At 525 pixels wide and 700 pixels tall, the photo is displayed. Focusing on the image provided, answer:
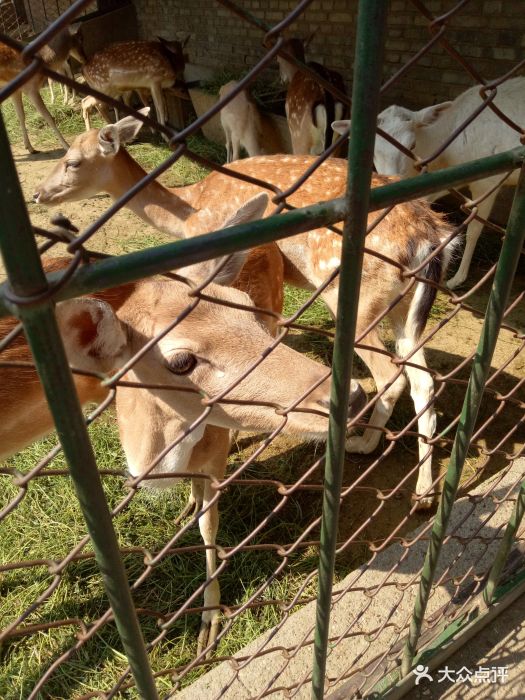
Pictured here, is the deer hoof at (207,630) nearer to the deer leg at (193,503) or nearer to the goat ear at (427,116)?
the deer leg at (193,503)

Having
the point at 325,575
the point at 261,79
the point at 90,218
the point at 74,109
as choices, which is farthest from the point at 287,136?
the point at 325,575

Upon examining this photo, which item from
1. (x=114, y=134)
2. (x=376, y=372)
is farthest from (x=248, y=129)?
(x=376, y=372)

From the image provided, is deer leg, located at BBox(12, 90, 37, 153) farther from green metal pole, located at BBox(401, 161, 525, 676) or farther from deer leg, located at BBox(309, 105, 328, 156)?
green metal pole, located at BBox(401, 161, 525, 676)

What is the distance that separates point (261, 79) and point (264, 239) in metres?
9.46

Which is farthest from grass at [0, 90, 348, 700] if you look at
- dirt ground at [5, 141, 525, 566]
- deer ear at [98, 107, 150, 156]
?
deer ear at [98, 107, 150, 156]

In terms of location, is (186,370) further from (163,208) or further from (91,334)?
(163,208)

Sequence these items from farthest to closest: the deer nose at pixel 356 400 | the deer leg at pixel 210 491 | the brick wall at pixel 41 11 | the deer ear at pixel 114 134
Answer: the brick wall at pixel 41 11 → the deer ear at pixel 114 134 → the deer leg at pixel 210 491 → the deer nose at pixel 356 400

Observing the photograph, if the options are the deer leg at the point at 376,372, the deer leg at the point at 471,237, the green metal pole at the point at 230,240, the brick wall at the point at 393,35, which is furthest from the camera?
the brick wall at the point at 393,35

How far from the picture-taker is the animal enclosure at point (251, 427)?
72cm

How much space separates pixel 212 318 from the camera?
1.74m

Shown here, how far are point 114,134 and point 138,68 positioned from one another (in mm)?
5774

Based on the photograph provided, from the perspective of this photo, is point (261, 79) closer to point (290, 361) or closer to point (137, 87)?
point (137, 87)

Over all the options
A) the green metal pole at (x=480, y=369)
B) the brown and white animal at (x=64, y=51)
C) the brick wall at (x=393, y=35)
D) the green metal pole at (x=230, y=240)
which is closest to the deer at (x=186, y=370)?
the green metal pole at (x=480, y=369)

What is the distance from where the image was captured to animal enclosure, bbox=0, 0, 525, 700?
28.4 inches
